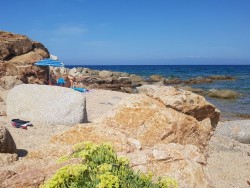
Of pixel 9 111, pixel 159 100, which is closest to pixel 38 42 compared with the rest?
pixel 9 111

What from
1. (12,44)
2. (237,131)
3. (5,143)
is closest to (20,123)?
(5,143)

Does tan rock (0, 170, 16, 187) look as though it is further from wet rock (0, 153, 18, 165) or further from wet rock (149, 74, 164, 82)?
wet rock (149, 74, 164, 82)

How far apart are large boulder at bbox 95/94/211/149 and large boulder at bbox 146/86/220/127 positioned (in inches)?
7.3

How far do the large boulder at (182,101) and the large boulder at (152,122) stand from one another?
7.3 inches

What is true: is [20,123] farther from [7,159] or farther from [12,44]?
[12,44]

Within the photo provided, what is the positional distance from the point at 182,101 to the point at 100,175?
17.0 feet

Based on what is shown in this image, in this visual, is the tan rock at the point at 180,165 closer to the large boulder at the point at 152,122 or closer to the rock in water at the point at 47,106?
the large boulder at the point at 152,122

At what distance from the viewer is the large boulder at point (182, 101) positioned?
8016 mm

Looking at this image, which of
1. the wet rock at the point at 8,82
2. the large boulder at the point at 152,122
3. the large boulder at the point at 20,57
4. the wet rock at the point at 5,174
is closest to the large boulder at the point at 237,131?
the large boulder at the point at 152,122

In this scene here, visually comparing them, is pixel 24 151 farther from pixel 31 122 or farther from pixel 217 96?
pixel 217 96

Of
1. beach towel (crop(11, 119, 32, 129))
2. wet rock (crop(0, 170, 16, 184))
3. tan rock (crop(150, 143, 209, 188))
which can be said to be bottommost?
beach towel (crop(11, 119, 32, 129))

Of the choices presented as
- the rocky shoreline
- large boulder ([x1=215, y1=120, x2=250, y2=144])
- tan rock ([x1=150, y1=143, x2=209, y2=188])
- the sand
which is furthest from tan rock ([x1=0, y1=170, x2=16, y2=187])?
large boulder ([x1=215, y1=120, x2=250, y2=144])

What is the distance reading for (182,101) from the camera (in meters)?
8.07

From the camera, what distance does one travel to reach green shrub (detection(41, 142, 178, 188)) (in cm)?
327
